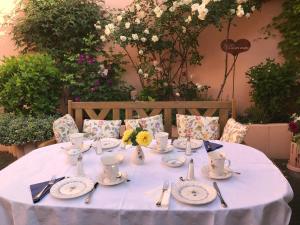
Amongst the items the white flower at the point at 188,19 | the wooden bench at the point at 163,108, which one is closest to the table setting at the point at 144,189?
the wooden bench at the point at 163,108

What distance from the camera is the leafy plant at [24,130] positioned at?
343cm

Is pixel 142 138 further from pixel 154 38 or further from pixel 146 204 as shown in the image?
pixel 154 38

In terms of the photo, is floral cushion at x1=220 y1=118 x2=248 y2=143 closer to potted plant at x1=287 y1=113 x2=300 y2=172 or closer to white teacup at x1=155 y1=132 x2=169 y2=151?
white teacup at x1=155 y1=132 x2=169 y2=151

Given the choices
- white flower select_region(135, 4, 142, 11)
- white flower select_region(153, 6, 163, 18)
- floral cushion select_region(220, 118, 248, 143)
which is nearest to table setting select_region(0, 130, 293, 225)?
floral cushion select_region(220, 118, 248, 143)

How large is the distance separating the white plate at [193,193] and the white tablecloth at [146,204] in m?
0.03

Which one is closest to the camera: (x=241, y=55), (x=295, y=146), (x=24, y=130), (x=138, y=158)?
(x=138, y=158)

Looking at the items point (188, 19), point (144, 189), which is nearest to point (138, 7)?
point (188, 19)

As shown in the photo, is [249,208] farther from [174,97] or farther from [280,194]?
[174,97]

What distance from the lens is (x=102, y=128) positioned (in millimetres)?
2791

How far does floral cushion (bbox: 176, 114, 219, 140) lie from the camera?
108 inches

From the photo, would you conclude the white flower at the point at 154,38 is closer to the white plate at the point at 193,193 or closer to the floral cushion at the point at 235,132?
the floral cushion at the point at 235,132

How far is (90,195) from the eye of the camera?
1488 mm

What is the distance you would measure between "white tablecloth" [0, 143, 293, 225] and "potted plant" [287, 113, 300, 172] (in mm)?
1656

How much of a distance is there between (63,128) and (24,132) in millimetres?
995
